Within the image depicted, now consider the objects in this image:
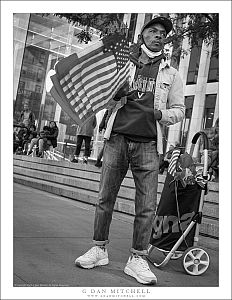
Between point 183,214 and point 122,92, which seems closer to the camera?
point 122,92

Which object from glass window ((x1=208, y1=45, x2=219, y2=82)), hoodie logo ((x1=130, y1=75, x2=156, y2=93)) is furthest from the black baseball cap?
glass window ((x1=208, y1=45, x2=219, y2=82))

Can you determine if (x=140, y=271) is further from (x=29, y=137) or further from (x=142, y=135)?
(x=29, y=137)

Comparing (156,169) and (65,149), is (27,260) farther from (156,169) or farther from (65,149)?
(65,149)

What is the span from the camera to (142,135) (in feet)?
8.70

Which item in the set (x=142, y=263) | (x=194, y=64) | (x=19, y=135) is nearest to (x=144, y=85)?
(x=142, y=263)

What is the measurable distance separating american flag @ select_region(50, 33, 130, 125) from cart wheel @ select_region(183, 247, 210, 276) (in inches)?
43.9

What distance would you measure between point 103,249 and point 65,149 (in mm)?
5740

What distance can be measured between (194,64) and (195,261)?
2.75 metres

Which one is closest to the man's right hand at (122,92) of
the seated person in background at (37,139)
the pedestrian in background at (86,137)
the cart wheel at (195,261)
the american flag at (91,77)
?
the american flag at (91,77)

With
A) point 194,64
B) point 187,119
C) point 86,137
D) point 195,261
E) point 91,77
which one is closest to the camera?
point 91,77

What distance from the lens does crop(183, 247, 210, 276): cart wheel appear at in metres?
2.84

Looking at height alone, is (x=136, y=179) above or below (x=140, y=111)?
below
